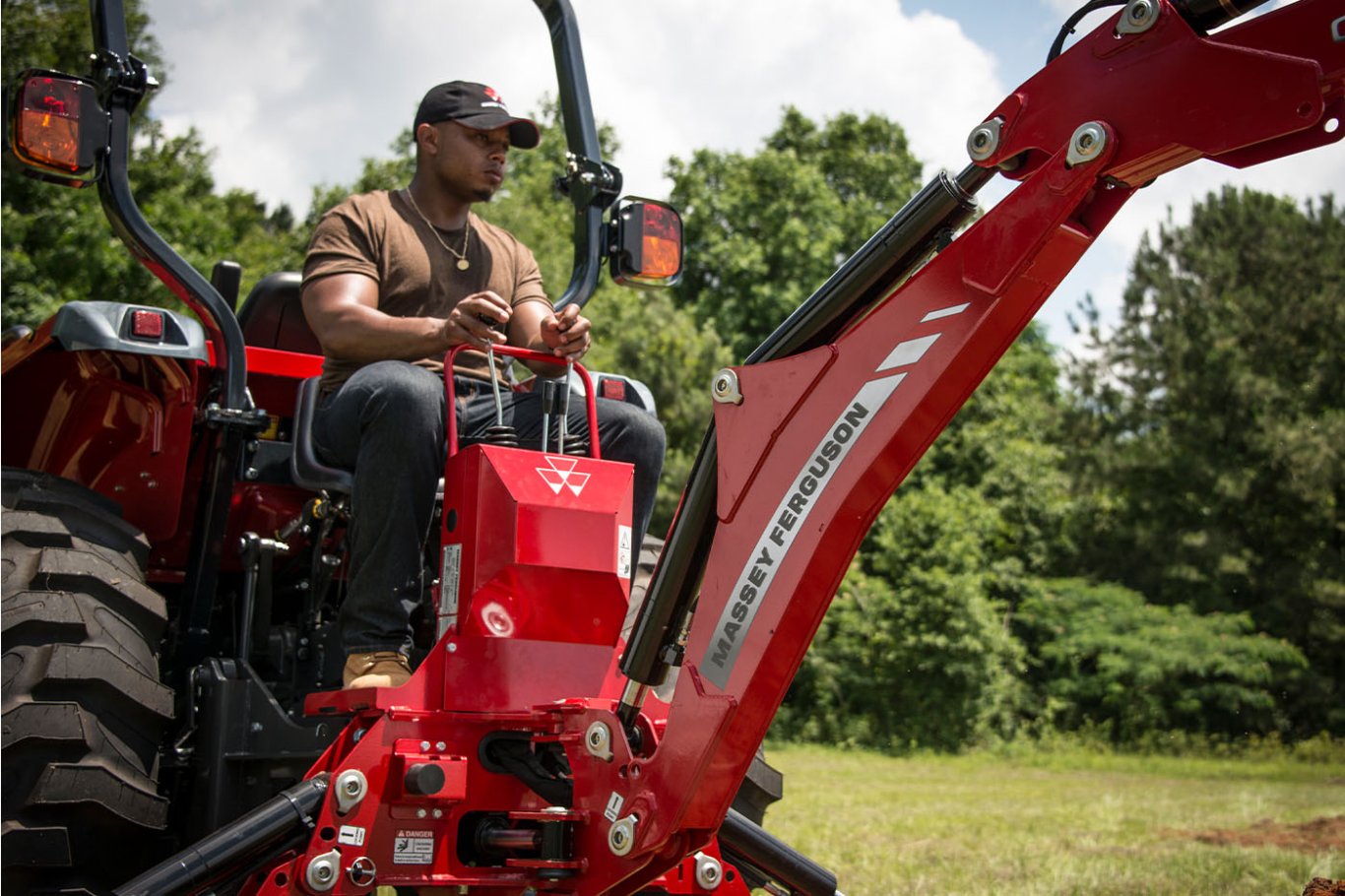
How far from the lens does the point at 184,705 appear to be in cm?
349

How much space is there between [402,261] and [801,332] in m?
1.53

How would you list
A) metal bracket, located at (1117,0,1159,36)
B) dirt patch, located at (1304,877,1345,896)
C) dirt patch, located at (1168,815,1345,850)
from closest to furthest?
metal bracket, located at (1117,0,1159,36), dirt patch, located at (1304,877,1345,896), dirt patch, located at (1168,815,1345,850)

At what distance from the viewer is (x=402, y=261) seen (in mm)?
3697

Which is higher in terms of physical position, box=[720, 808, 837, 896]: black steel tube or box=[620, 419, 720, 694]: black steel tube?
box=[620, 419, 720, 694]: black steel tube

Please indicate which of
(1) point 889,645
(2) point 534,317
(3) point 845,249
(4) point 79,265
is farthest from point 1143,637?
(2) point 534,317

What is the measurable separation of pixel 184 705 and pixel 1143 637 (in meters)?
18.1

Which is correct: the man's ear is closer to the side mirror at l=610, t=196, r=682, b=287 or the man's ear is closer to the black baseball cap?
the black baseball cap

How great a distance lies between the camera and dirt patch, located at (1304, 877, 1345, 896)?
224 centimetres

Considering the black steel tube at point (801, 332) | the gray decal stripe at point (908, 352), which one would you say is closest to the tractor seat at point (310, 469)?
the black steel tube at point (801, 332)

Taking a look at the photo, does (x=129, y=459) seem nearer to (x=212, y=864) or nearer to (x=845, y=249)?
(x=212, y=864)

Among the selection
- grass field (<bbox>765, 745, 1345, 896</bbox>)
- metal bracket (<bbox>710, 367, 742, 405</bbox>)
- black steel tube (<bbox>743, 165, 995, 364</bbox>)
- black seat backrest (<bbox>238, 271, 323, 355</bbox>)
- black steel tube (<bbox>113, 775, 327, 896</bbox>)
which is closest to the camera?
black steel tube (<bbox>743, 165, 995, 364</bbox>)

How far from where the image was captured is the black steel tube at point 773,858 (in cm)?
307

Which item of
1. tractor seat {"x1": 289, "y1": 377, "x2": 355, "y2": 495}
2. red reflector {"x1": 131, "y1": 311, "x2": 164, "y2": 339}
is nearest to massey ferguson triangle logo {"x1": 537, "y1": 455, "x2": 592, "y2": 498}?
tractor seat {"x1": 289, "y1": 377, "x2": 355, "y2": 495}

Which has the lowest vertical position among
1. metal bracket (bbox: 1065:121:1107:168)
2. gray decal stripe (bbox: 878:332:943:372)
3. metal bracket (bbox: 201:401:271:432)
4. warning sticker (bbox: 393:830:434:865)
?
warning sticker (bbox: 393:830:434:865)
